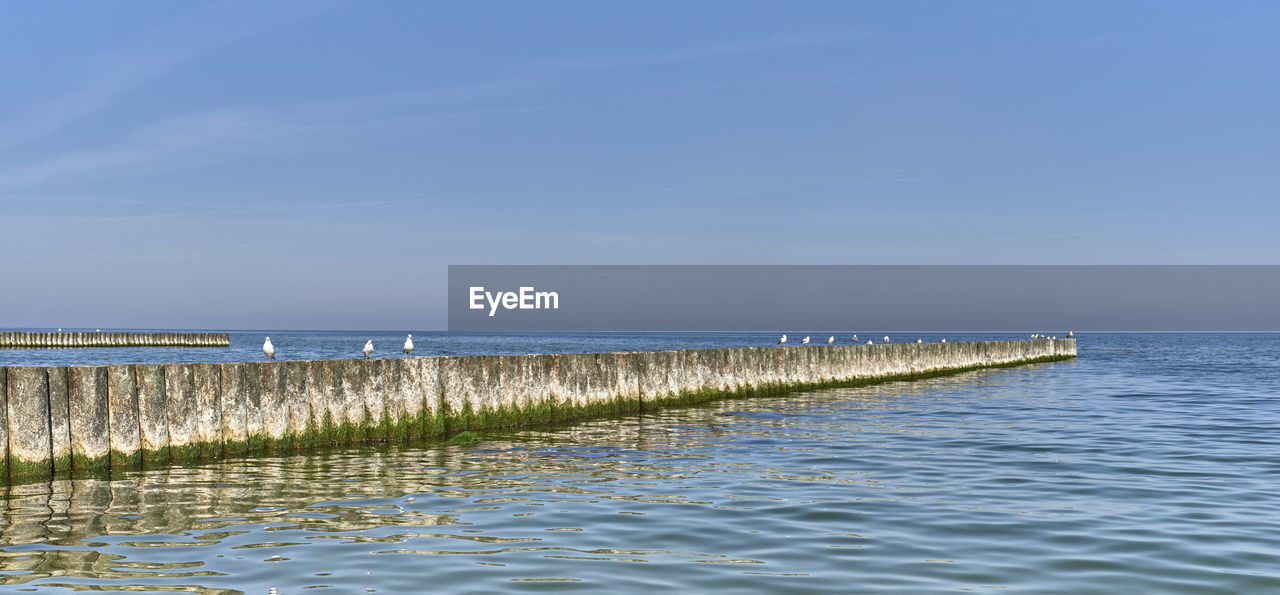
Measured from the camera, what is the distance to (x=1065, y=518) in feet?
26.5

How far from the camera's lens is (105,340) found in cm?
8662

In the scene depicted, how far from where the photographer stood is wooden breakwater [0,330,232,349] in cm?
7756

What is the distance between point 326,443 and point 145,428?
229 cm

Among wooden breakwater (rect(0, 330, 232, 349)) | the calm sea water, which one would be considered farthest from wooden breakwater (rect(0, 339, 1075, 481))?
wooden breakwater (rect(0, 330, 232, 349))

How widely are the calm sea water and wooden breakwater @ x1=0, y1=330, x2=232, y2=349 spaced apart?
77157 millimetres

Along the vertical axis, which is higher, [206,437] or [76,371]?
[76,371]

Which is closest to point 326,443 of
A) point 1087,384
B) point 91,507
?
point 91,507

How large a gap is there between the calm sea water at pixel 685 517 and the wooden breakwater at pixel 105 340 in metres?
77.2

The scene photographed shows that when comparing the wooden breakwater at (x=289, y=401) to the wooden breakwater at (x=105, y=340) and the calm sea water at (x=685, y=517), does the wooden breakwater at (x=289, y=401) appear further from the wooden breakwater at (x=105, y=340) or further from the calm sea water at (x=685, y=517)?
the wooden breakwater at (x=105, y=340)

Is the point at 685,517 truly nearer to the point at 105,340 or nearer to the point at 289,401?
the point at 289,401

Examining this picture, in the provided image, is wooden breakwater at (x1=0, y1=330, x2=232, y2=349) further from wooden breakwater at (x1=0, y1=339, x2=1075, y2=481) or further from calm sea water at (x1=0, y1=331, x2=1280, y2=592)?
calm sea water at (x1=0, y1=331, x2=1280, y2=592)

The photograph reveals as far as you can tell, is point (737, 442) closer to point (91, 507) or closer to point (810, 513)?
point (810, 513)

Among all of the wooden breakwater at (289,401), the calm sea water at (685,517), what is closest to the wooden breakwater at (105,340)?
the wooden breakwater at (289,401)

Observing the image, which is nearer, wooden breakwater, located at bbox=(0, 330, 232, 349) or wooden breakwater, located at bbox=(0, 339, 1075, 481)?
wooden breakwater, located at bbox=(0, 339, 1075, 481)
